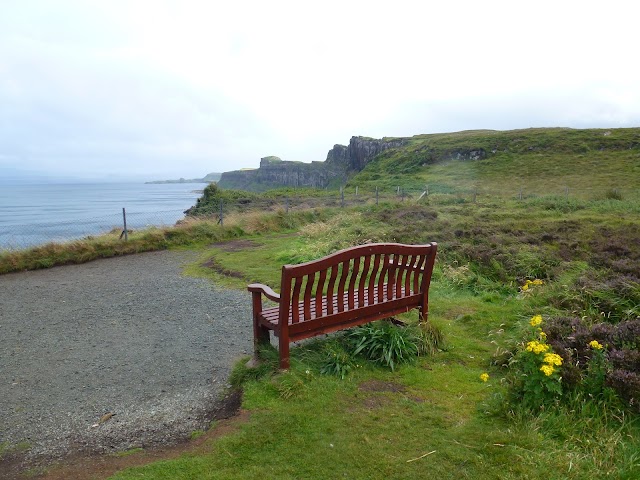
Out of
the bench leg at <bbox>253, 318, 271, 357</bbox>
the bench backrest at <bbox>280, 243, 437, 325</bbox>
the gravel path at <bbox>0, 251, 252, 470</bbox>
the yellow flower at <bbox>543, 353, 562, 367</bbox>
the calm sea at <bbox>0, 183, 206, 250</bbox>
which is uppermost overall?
the bench backrest at <bbox>280, 243, 437, 325</bbox>

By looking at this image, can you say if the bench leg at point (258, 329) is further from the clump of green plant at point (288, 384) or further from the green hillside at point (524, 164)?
the green hillside at point (524, 164)

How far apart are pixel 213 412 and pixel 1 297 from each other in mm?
7055

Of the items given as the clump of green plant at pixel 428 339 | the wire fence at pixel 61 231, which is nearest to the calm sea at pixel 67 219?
the wire fence at pixel 61 231

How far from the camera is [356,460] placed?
325 cm

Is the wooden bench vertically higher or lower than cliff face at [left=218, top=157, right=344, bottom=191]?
lower

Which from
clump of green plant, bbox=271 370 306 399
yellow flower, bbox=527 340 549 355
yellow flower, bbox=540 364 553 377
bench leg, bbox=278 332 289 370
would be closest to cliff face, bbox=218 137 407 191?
bench leg, bbox=278 332 289 370

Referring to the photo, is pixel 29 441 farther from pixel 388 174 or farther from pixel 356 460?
pixel 388 174

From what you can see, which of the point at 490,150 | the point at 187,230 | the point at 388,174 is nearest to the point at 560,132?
the point at 490,150

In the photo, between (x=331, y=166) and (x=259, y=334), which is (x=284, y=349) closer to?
(x=259, y=334)

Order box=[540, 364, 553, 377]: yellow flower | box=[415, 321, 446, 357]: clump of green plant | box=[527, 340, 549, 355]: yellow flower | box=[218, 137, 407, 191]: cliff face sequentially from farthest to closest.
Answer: box=[218, 137, 407, 191]: cliff face, box=[415, 321, 446, 357]: clump of green plant, box=[527, 340, 549, 355]: yellow flower, box=[540, 364, 553, 377]: yellow flower

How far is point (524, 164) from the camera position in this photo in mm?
54719

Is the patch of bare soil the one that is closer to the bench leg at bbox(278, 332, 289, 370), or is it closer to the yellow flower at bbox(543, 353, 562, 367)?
the bench leg at bbox(278, 332, 289, 370)

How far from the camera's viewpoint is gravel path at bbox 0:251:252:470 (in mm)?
3980

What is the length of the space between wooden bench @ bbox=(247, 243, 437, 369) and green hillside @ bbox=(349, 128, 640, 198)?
114ft
